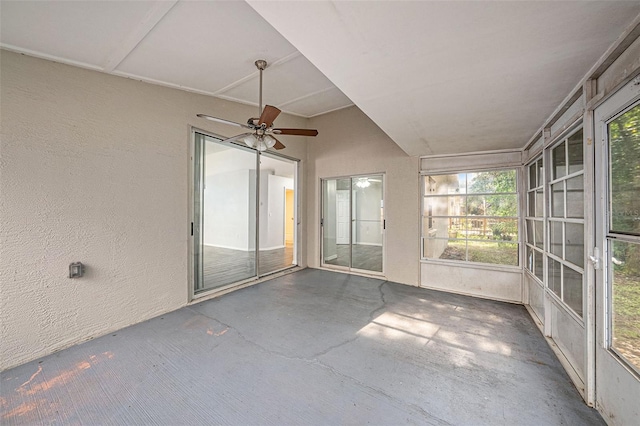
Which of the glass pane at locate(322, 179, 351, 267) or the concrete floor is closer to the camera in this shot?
the concrete floor

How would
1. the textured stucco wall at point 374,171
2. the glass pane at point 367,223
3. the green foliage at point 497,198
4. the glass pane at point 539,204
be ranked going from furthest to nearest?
the glass pane at point 367,223
the textured stucco wall at point 374,171
the green foliage at point 497,198
the glass pane at point 539,204

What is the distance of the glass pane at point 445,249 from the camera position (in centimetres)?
405

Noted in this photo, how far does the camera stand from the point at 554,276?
97.8 inches

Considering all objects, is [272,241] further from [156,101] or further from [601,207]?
[601,207]

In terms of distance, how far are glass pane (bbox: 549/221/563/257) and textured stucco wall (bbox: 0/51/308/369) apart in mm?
4214

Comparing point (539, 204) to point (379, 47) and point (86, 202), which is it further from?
point (86, 202)

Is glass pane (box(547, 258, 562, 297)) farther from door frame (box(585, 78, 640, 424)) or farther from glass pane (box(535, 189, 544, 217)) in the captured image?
door frame (box(585, 78, 640, 424))

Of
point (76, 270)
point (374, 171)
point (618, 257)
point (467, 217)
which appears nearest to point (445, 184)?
point (467, 217)

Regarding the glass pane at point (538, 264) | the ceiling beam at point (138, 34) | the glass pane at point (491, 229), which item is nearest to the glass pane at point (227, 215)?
the ceiling beam at point (138, 34)

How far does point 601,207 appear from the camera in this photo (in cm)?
156

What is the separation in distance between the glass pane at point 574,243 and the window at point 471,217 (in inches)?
64.9

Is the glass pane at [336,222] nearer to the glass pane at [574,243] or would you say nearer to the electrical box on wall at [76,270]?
the glass pane at [574,243]

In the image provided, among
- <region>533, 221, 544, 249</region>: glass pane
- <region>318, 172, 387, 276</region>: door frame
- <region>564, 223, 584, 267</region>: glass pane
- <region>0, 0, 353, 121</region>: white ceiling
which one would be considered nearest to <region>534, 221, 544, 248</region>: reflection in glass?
<region>533, 221, 544, 249</region>: glass pane

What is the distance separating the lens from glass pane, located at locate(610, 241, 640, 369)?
1.36m
